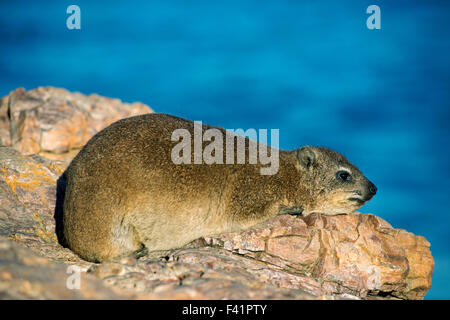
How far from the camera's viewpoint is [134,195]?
830 centimetres

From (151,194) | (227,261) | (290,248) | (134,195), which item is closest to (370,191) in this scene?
(290,248)

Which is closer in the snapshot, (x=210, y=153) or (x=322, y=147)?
(x=210, y=153)

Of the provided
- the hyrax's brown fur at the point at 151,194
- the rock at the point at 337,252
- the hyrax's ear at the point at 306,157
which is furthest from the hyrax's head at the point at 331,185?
the hyrax's brown fur at the point at 151,194

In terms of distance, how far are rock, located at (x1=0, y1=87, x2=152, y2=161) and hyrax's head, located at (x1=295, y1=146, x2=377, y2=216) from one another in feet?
34.1

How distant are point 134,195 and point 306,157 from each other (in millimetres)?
4545

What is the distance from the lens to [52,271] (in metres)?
5.24

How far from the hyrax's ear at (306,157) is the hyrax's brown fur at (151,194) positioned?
21.4 inches

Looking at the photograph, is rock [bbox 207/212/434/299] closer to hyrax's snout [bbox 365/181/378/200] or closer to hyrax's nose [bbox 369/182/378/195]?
hyrax's snout [bbox 365/181/378/200]

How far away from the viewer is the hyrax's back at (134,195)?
27.0 ft

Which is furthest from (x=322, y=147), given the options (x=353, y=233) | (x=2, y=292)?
(x=2, y=292)

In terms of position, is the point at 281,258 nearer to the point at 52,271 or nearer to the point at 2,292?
the point at 52,271

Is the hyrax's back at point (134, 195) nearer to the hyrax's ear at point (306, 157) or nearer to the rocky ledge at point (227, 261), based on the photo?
the rocky ledge at point (227, 261)

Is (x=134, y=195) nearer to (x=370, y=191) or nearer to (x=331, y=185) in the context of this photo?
(x=331, y=185)

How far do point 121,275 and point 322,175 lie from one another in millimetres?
6257
